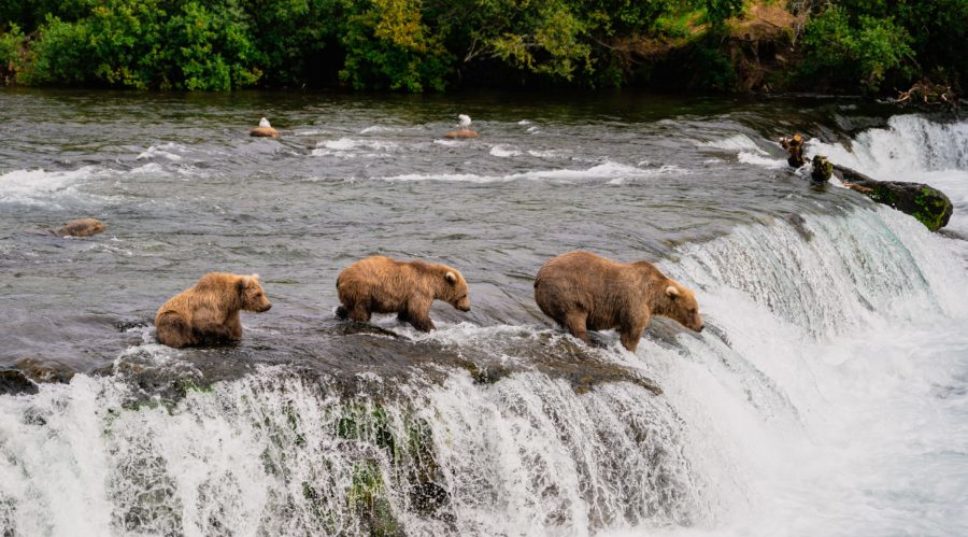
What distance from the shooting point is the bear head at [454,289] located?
377 inches

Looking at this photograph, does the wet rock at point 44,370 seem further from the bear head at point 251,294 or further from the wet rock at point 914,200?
the wet rock at point 914,200

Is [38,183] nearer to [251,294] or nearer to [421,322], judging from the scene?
[251,294]

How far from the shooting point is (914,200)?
19.6 m

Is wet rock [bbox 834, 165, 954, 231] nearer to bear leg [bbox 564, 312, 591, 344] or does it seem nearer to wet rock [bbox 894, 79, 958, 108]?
wet rock [bbox 894, 79, 958, 108]

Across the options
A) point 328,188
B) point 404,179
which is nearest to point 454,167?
point 404,179

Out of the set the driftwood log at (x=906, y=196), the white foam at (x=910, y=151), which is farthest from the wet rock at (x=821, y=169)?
the white foam at (x=910, y=151)

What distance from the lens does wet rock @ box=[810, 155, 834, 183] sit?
19.0 meters

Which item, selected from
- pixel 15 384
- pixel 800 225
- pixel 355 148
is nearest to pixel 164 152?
pixel 355 148

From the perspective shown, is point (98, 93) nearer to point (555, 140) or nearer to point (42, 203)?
point (555, 140)

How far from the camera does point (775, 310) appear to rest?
1399 cm

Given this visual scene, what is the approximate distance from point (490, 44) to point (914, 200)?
17732 millimetres

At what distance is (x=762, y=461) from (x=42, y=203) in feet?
37.0

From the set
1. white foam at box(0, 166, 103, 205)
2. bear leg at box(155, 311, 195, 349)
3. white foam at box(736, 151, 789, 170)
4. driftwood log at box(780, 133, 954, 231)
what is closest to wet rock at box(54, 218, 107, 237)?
white foam at box(0, 166, 103, 205)

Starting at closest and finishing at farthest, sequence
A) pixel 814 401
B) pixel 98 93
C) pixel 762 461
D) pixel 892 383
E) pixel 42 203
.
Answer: pixel 762 461, pixel 814 401, pixel 892 383, pixel 42 203, pixel 98 93
